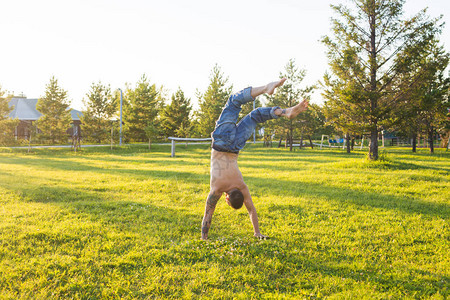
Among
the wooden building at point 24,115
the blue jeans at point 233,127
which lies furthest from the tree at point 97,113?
the blue jeans at point 233,127

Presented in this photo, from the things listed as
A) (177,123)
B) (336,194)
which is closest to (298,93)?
(177,123)

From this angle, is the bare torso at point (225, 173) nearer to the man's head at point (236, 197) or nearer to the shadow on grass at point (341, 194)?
the man's head at point (236, 197)

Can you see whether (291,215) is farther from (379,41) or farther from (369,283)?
(379,41)

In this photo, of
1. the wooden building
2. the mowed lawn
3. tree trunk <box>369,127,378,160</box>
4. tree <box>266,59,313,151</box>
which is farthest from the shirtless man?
the wooden building

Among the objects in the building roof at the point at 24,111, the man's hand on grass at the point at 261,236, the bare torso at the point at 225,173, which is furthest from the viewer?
the building roof at the point at 24,111

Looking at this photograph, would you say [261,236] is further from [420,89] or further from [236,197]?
[420,89]

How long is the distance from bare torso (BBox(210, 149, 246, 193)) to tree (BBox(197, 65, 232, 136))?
31782 millimetres

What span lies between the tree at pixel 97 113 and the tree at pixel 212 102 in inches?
437

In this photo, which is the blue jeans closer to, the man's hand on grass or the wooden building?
the man's hand on grass

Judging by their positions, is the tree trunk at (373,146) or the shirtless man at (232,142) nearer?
the shirtless man at (232,142)

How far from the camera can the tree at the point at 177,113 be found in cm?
3900

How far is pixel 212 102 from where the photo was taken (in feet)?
127

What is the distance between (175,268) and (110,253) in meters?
1.28

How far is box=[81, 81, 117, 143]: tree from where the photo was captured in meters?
35.2
